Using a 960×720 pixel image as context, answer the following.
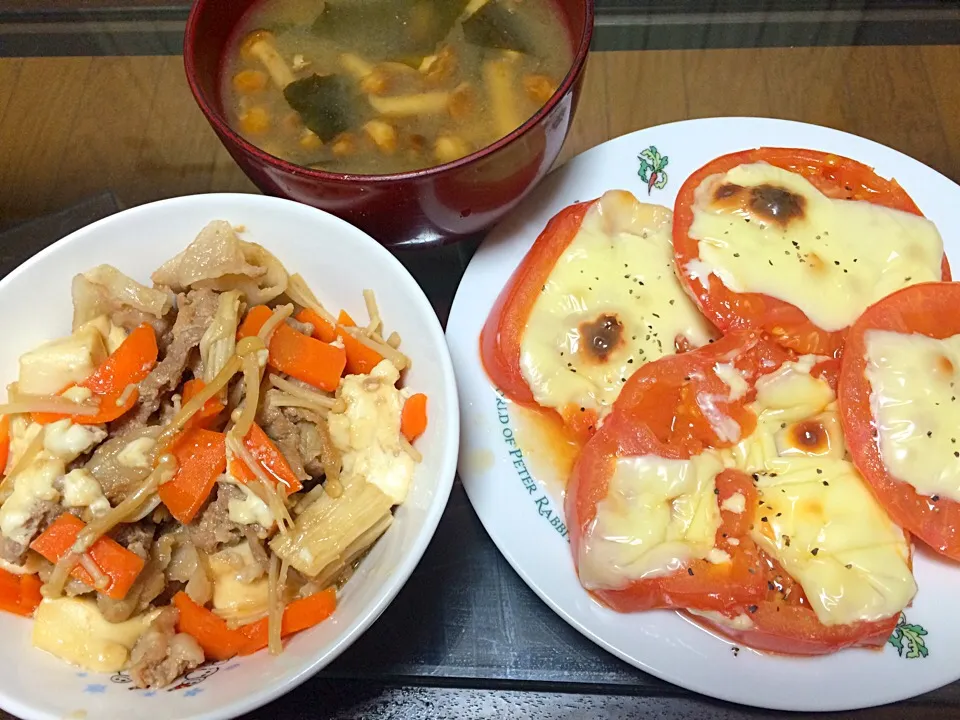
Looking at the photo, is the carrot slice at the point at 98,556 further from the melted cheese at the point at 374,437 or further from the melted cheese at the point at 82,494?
the melted cheese at the point at 374,437

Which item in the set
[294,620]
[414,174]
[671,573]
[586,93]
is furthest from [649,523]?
[586,93]

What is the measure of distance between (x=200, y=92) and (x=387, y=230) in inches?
15.7

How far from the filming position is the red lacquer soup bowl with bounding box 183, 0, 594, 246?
1313 mm

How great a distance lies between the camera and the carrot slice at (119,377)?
1187 millimetres

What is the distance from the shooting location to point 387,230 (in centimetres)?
145

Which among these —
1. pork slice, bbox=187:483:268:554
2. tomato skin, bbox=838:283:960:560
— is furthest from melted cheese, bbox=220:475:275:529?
tomato skin, bbox=838:283:960:560

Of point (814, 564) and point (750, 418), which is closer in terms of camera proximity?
point (814, 564)

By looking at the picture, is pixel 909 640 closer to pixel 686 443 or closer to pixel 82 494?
pixel 686 443

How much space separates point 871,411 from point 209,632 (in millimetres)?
1138

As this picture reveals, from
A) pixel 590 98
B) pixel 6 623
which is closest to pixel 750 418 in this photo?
pixel 590 98

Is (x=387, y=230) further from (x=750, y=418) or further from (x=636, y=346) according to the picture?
(x=750, y=418)

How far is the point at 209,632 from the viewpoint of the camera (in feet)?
3.77

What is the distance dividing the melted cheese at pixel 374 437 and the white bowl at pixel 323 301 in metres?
0.03

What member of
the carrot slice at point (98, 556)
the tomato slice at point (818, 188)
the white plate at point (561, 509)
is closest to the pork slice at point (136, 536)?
the carrot slice at point (98, 556)
